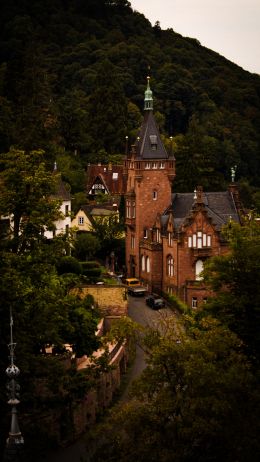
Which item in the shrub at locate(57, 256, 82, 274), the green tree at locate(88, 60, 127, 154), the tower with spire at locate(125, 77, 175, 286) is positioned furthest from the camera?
the green tree at locate(88, 60, 127, 154)

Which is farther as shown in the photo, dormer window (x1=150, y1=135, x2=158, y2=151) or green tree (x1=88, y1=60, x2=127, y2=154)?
green tree (x1=88, y1=60, x2=127, y2=154)

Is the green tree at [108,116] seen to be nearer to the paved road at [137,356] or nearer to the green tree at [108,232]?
the green tree at [108,232]

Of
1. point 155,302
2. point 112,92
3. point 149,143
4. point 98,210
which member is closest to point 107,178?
point 98,210

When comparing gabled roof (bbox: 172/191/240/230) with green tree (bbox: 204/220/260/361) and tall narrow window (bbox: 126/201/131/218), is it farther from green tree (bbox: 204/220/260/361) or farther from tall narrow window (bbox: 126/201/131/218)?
green tree (bbox: 204/220/260/361)

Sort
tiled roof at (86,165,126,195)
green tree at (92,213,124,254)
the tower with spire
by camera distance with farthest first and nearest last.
Result: tiled roof at (86,165,126,195)
green tree at (92,213,124,254)
the tower with spire

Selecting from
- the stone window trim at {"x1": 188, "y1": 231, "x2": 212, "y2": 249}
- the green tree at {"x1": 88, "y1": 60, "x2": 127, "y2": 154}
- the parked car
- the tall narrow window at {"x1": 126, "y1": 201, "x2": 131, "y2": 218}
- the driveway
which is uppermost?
the green tree at {"x1": 88, "y1": 60, "x2": 127, "y2": 154}

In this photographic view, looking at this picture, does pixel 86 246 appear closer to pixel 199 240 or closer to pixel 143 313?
pixel 199 240

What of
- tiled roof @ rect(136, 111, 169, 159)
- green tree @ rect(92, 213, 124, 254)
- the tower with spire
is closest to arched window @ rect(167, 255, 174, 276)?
the tower with spire
